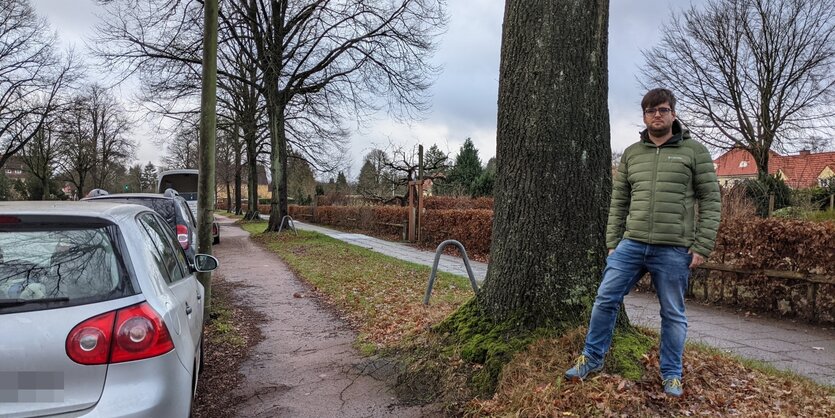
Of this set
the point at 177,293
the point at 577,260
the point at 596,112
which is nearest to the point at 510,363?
the point at 577,260

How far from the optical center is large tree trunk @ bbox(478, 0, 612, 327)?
12.8 feet

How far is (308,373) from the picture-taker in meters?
4.74

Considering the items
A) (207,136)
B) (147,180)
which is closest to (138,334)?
(207,136)

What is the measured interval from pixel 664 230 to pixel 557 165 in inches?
36.8

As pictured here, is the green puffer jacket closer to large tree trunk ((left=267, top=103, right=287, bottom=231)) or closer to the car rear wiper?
the car rear wiper

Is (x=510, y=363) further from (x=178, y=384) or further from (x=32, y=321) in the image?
(x=32, y=321)

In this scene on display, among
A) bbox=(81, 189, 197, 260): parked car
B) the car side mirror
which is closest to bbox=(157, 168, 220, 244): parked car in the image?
bbox=(81, 189, 197, 260): parked car

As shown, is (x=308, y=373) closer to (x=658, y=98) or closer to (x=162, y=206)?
(x=658, y=98)

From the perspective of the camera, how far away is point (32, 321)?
2.19m

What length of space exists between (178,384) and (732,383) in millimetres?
3223

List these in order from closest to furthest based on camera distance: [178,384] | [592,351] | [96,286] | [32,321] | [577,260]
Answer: [32,321], [96,286], [178,384], [592,351], [577,260]

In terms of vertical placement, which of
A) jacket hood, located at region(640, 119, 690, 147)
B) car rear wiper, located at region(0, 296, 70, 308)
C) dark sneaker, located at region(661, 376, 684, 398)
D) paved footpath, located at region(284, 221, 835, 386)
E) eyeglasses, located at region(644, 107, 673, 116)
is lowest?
paved footpath, located at region(284, 221, 835, 386)

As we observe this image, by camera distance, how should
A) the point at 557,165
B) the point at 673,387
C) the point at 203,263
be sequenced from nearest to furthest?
the point at 673,387 < the point at 557,165 < the point at 203,263

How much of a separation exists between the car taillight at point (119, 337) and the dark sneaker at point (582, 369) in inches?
89.6
